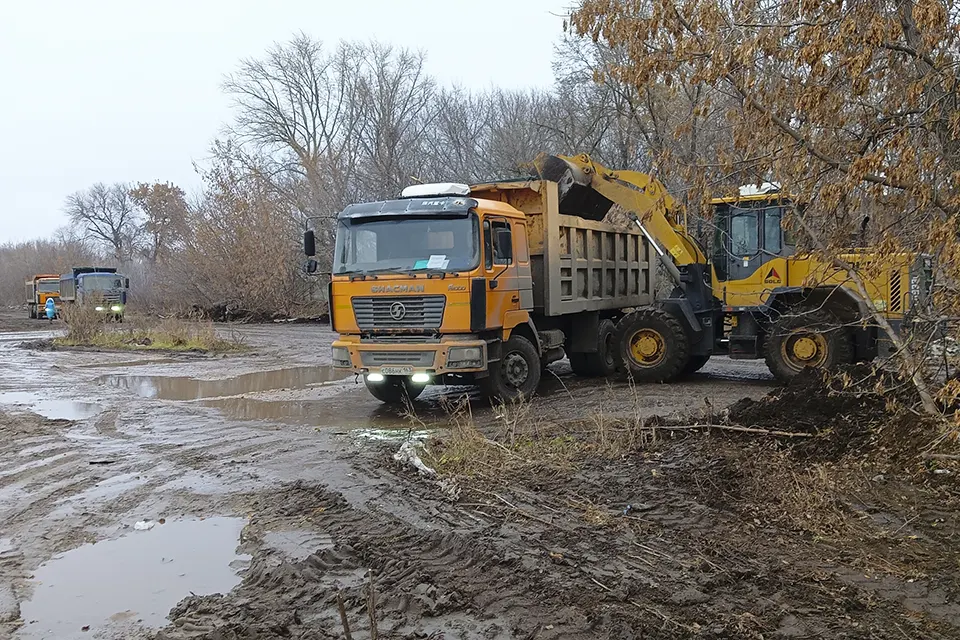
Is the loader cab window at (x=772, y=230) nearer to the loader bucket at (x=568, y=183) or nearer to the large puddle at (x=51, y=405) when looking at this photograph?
the loader bucket at (x=568, y=183)

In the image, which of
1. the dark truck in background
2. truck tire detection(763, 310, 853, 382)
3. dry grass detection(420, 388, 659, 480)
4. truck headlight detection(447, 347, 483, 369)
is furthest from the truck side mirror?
the dark truck in background

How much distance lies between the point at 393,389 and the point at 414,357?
1601 mm

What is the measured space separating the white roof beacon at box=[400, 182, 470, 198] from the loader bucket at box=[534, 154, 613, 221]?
180 cm

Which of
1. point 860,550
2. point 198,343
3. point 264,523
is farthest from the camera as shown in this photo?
point 198,343

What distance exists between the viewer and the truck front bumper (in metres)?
10.4

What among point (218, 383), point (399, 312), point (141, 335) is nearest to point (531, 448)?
point (399, 312)

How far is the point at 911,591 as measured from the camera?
4.26m

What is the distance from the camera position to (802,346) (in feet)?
37.8

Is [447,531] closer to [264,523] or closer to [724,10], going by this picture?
[264,523]

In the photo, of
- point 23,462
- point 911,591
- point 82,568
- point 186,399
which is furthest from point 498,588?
point 186,399

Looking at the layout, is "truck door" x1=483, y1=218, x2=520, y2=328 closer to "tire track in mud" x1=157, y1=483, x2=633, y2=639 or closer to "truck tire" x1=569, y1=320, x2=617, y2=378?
"truck tire" x1=569, y1=320, x2=617, y2=378

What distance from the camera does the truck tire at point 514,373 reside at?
1122 centimetres

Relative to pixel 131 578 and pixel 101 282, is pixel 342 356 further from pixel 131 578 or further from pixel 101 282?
pixel 101 282

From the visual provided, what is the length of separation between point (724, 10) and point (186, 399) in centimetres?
1045
